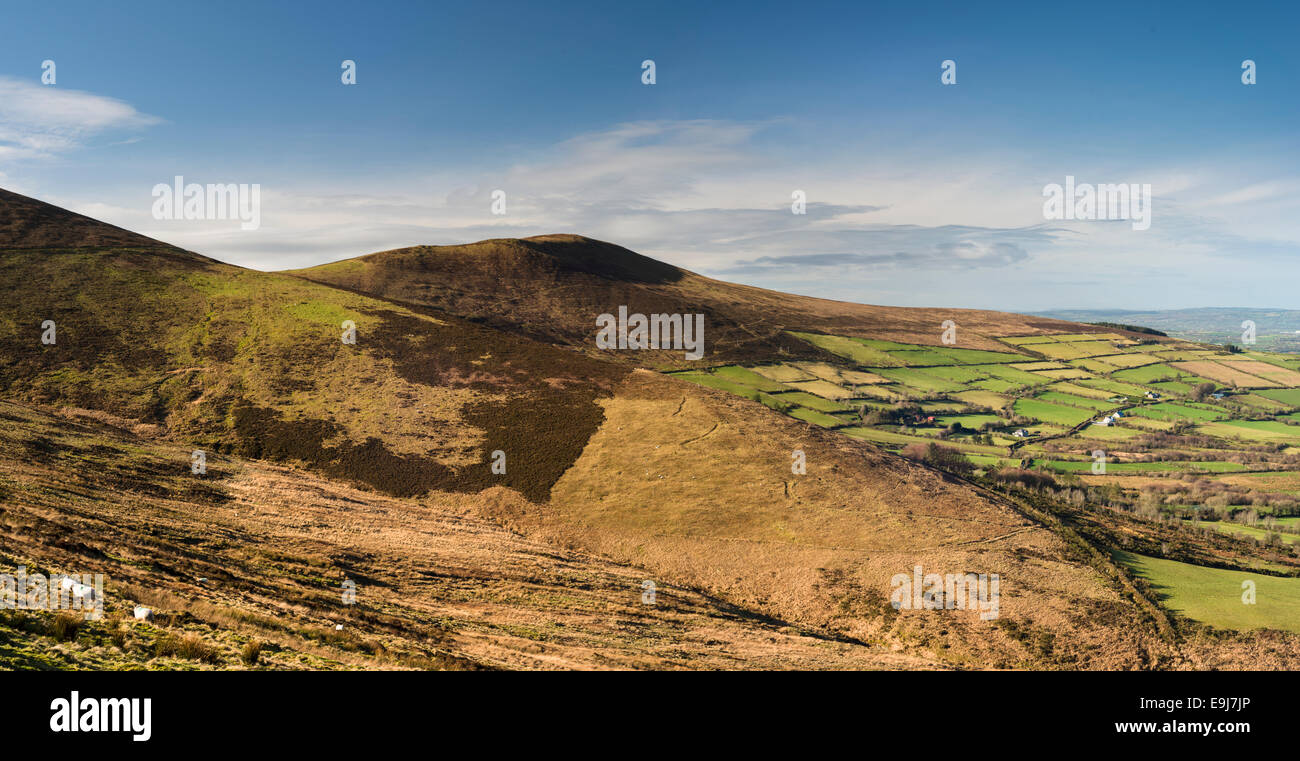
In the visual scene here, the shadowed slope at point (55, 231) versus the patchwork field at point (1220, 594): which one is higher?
the shadowed slope at point (55, 231)

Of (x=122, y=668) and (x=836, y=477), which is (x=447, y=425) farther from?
(x=122, y=668)

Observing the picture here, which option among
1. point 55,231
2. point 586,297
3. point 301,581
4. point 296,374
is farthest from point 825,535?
point 586,297

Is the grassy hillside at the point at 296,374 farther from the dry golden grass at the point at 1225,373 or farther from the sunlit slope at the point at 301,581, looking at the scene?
the dry golden grass at the point at 1225,373

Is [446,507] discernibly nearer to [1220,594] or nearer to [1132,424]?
[1220,594]

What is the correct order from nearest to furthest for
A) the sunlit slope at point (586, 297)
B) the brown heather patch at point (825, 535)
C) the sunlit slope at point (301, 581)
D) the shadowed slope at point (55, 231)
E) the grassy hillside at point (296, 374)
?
the sunlit slope at point (301, 581), the brown heather patch at point (825, 535), the grassy hillside at point (296, 374), the shadowed slope at point (55, 231), the sunlit slope at point (586, 297)

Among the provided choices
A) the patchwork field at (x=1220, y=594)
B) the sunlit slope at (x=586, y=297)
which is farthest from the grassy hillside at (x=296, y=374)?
the sunlit slope at (x=586, y=297)

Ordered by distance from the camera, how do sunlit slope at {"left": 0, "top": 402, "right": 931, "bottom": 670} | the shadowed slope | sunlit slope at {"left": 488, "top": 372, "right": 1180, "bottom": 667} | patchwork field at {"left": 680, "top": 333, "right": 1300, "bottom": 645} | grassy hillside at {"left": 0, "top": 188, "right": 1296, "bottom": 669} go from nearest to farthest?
1. sunlit slope at {"left": 0, "top": 402, "right": 931, "bottom": 670}
2. grassy hillside at {"left": 0, "top": 188, "right": 1296, "bottom": 669}
3. sunlit slope at {"left": 488, "top": 372, "right": 1180, "bottom": 667}
4. patchwork field at {"left": 680, "top": 333, "right": 1300, "bottom": 645}
5. the shadowed slope

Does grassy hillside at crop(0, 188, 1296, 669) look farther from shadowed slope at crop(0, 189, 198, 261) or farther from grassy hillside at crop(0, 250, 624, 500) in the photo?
shadowed slope at crop(0, 189, 198, 261)

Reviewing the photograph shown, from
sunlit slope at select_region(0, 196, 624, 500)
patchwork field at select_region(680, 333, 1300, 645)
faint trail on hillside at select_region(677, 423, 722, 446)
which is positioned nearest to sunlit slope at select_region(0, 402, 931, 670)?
sunlit slope at select_region(0, 196, 624, 500)

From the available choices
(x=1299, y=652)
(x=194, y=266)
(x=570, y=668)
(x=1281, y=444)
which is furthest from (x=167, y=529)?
(x=1281, y=444)
